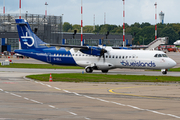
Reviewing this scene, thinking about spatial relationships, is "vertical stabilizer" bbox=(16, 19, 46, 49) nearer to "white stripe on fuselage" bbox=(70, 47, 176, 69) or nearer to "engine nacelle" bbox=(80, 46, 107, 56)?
"white stripe on fuselage" bbox=(70, 47, 176, 69)

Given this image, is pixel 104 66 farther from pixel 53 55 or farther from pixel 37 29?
pixel 37 29

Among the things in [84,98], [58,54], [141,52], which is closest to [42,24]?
[58,54]

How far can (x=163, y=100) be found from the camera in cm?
1823

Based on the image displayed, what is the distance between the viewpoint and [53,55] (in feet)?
143

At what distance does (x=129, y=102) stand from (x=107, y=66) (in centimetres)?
2407

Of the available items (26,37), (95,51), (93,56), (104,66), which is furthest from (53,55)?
(104,66)

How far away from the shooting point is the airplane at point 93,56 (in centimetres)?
3903

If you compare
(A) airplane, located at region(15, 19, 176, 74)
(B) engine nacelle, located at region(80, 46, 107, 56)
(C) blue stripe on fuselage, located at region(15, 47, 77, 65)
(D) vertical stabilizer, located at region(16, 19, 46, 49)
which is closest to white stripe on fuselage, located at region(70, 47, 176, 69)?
(A) airplane, located at region(15, 19, 176, 74)

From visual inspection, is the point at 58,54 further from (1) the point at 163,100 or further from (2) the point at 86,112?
(2) the point at 86,112

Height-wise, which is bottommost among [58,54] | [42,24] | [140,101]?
[140,101]

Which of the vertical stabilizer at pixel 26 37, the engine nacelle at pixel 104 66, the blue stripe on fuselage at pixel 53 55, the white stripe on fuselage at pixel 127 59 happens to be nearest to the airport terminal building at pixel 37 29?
the vertical stabilizer at pixel 26 37

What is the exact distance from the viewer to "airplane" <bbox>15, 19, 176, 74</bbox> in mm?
39031

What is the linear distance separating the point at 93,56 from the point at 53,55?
5.81 m

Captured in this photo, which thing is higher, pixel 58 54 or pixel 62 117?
pixel 58 54
